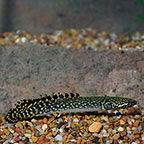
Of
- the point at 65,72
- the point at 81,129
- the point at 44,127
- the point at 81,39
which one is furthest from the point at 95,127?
the point at 81,39

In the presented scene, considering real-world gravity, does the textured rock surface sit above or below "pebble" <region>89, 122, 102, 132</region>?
above

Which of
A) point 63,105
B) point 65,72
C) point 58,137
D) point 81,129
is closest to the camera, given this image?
point 58,137

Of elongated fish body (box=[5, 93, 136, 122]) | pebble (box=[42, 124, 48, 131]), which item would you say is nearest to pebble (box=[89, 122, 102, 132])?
elongated fish body (box=[5, 93, 136, 122])

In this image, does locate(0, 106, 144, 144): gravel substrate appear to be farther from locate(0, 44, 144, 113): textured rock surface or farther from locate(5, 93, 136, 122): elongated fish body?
locate(0, 44, 144, 113): textured rock surface

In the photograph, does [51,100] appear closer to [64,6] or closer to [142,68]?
[142,68]

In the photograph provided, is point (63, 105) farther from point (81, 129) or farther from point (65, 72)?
point (65, 72)

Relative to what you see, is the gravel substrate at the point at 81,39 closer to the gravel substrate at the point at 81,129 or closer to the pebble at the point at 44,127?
the gravel substrate at the point at 81,129
